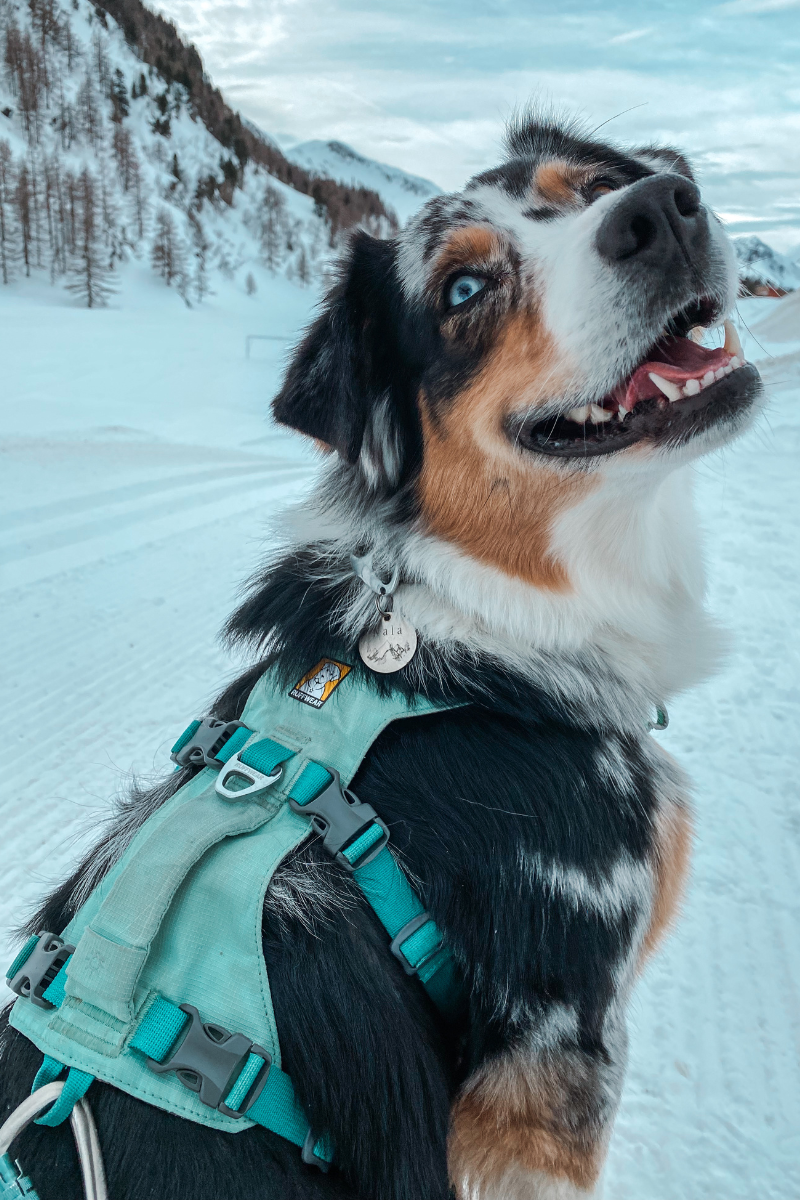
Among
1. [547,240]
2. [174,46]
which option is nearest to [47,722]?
[547,240]

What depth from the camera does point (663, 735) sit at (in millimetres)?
3666

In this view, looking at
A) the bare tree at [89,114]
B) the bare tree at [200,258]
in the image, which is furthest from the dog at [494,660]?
the bare tree at [89,114]

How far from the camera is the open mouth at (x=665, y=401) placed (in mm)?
1778

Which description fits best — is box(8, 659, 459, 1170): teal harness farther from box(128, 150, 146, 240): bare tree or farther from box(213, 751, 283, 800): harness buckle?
box(128, 150, 146, 240): bare tree

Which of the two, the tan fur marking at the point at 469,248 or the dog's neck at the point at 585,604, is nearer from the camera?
the dog's neck at the point at 585,604

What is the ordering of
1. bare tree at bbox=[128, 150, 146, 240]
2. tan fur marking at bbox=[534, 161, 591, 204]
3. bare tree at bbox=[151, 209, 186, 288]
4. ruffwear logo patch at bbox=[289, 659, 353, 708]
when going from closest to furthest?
ruffwear logo patch at bbox=[289, 659, 353, 708]
tan fur marking at bbox=[534, 161, 591, 204]
bare tree at bbox=[151, 209, 186, 288]
bare tree at bbox=[128, 150, 146, 240]

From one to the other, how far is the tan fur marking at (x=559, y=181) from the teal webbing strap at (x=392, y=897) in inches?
67.9

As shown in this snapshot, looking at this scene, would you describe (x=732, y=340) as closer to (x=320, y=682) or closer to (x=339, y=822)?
(x=320, y=682)

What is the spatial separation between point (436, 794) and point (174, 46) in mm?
74393

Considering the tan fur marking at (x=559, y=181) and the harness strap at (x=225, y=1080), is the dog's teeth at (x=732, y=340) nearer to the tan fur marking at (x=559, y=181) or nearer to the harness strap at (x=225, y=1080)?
the tan fur marking at (x=559, y=181)

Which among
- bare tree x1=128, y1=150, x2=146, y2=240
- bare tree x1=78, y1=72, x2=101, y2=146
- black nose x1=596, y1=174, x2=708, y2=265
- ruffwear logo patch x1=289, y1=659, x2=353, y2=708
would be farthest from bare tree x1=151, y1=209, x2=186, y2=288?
ruffwear logo patch x1=289, y1=659, x2=353, y2=708

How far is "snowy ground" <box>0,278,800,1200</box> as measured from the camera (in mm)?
2141

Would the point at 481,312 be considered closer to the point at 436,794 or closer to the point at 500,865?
the point at 436,794

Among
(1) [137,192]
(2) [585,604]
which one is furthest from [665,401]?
(1) [137,192]
